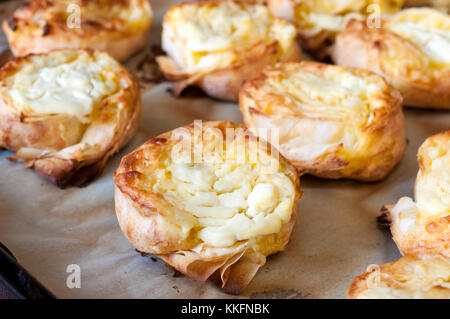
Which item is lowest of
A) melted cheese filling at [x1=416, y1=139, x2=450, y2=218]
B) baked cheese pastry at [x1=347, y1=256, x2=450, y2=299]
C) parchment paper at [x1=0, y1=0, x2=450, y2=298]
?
parchment paper at [x1=0, y1=0, x2=450, y2=298]

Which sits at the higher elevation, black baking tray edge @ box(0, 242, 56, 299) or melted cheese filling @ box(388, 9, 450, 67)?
melted cheese filling @ box(388, 9, 450, 67)

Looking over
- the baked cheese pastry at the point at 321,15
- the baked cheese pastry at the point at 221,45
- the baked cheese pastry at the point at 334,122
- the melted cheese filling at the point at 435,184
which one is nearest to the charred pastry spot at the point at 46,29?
the baked cheese pastry at the point at 221,45

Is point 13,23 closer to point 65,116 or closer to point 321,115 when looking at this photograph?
point 65,116

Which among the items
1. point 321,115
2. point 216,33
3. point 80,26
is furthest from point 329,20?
point 80,26

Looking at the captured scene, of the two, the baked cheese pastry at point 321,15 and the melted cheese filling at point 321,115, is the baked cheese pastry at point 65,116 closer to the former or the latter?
the melted cheese filling at point 321,115

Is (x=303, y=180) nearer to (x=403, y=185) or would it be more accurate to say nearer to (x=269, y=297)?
(x=403, y=185)

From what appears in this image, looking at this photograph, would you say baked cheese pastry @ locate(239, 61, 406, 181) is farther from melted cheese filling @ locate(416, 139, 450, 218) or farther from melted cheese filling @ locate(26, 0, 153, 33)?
melted cheese filling @ locate(26, 0, 153, 33)

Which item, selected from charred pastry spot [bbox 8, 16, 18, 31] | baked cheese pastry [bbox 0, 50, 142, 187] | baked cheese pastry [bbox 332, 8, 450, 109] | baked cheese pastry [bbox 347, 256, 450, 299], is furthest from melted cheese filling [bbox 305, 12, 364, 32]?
baked cheese pastry [bbox 347, 256, 450, 299]
